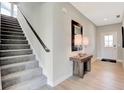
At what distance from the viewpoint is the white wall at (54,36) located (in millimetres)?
2502

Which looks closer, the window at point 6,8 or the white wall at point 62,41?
the white wall at point 62,41

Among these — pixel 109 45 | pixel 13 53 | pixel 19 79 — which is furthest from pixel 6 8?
pixel 109 45

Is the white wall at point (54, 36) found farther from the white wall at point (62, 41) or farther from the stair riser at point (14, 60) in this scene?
the stair riser at point (14, 60)

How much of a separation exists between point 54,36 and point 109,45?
16.2ft

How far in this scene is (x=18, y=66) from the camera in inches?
96.6

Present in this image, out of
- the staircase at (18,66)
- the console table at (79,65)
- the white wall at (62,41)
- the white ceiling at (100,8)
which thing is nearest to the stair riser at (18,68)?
the staircase at (18,66)

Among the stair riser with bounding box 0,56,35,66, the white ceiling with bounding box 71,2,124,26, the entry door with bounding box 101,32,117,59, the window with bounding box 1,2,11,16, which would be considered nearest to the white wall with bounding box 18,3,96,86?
the stair riser with bounding box 0,56,35,66

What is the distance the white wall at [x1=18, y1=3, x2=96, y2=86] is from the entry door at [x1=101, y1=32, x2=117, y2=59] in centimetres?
396

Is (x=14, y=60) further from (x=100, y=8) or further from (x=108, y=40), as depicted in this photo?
(x=108, y=40)

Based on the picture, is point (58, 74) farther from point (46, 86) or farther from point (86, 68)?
point (86, 68)

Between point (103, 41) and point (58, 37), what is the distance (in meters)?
4.77

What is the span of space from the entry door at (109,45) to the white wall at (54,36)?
396 cm

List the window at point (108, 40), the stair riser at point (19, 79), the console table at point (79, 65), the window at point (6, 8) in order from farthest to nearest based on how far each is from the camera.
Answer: the window at point (108, 40), the window at point (6, 8), the console table at point (79, 65), the stair riser at point (19, 79)

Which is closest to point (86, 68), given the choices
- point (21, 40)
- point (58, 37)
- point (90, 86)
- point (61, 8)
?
point (90, 86)
